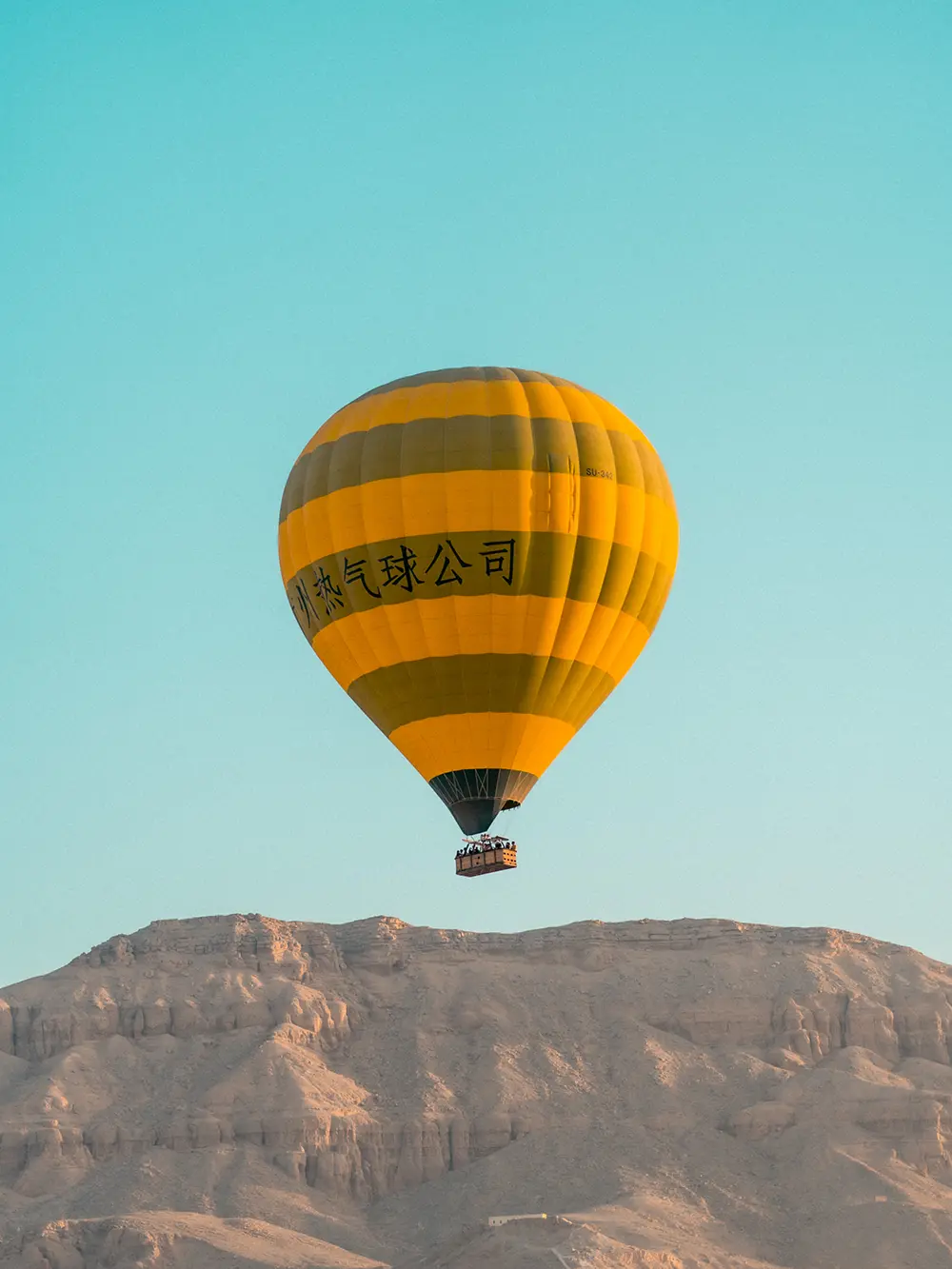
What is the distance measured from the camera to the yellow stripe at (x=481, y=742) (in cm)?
6084

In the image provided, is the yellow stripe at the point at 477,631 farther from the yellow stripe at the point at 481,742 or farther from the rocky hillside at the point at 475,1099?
the rocky hillside at the point at 475,1099

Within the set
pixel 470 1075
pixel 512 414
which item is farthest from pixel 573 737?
pixel 470 1075

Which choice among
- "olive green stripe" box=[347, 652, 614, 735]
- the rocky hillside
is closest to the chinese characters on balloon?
"olive green stripe" box=[347, 652, 614, 735]

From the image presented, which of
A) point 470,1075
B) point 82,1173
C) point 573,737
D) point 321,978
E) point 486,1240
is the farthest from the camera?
point 321,978

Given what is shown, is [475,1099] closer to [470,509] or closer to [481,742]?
[481,742]

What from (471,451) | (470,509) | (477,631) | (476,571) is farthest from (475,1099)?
(470,509)

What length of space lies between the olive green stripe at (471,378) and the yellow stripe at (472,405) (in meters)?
0.16

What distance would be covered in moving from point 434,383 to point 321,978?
11569cm

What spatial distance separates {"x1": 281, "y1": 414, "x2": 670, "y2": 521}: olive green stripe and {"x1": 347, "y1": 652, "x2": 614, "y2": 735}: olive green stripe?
4700 millimetres

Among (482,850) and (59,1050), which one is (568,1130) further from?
(482,850)

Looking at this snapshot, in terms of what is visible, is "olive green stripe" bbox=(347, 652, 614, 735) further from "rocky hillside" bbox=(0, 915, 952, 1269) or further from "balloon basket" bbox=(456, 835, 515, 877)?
"rocky hillside" bbox=(0, 915, 952, 1269)

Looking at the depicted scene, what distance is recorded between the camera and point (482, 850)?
5931 centimetres

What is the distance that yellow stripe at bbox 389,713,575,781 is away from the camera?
200ft

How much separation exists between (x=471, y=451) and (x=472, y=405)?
161 cm
